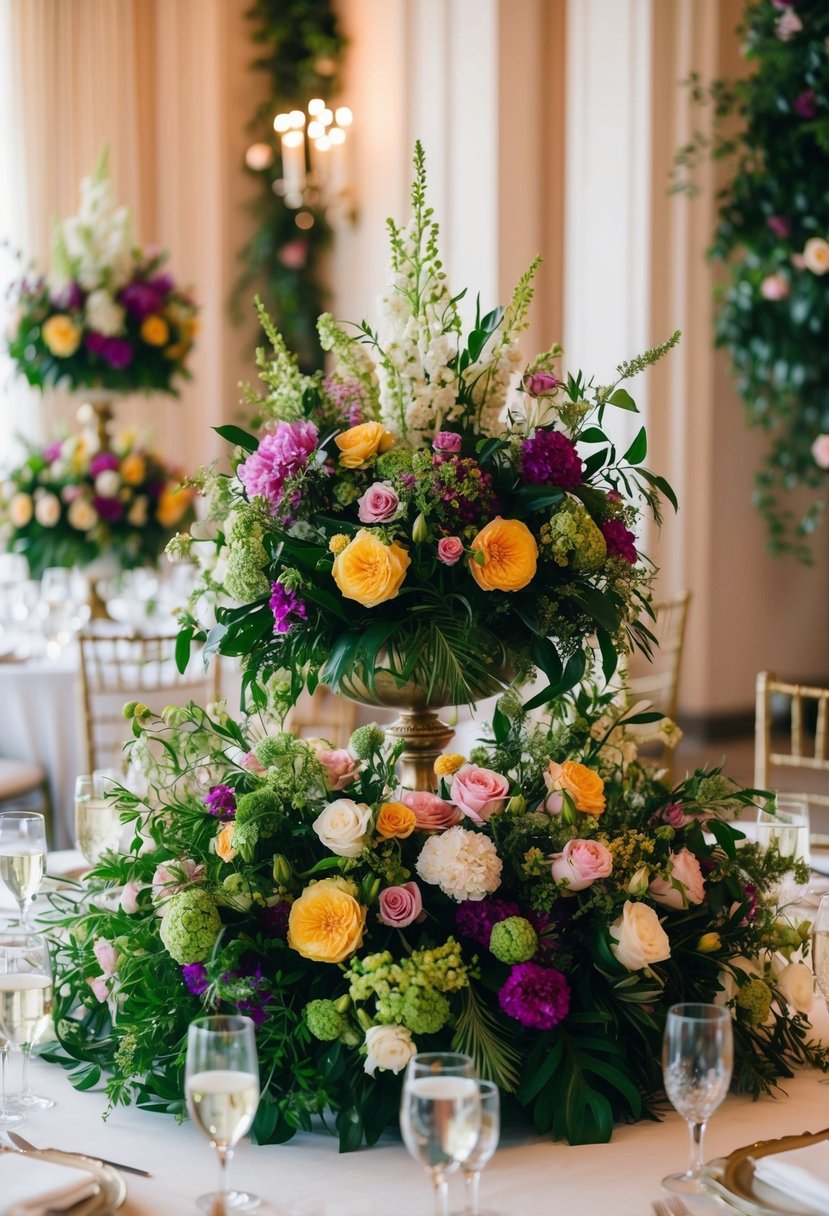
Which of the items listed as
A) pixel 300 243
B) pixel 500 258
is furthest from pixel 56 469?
pixel 300 243

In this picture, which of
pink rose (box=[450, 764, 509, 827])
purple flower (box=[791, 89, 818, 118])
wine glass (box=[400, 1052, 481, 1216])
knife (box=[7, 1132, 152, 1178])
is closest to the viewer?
wine glass (box=[400, 1052, 481, 1216])

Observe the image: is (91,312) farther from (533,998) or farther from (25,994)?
(533,998)

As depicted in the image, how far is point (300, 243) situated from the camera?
26.1ft

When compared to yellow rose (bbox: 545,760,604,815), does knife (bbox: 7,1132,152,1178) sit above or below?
below

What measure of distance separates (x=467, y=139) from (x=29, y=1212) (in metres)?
6.27

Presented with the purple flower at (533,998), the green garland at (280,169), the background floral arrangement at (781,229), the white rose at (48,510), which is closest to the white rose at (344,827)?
the purple flower at (533,998)

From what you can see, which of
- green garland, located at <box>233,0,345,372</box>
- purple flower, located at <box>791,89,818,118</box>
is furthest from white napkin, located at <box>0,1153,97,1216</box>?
green garland, located at <box>233,0,345,372</box>

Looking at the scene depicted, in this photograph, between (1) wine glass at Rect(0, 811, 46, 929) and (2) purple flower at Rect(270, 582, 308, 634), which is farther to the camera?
(1) wine glass at Rect(0, 811, 46, 929)

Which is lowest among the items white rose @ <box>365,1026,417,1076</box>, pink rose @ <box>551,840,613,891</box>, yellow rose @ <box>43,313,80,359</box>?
white rose @ <box>365,1026,417,1076</box>

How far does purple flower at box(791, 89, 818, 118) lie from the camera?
598cm

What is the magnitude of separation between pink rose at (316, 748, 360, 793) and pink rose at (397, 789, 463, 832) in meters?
0.07

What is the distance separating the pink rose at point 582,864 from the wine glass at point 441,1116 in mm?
387

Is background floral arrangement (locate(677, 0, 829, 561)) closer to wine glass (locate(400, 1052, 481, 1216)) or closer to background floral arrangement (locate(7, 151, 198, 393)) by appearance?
background floral arrangement (locate(7, 151, 198, 393))

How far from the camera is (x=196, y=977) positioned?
57.2 inches
